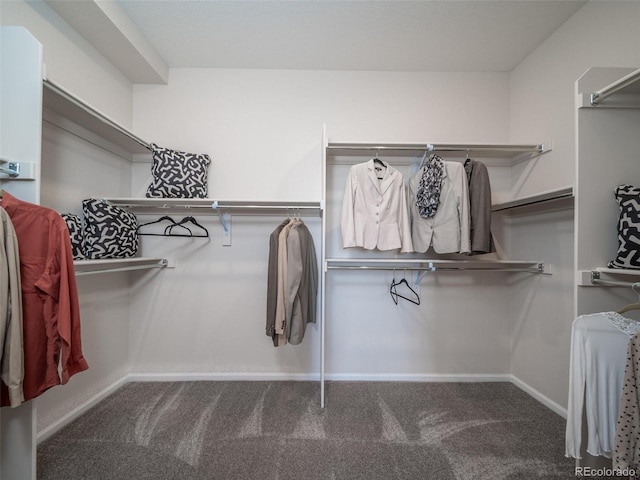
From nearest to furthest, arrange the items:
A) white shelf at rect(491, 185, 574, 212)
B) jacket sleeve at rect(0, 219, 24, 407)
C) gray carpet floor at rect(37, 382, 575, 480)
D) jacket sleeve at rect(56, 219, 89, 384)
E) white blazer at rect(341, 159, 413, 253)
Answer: jacket sleeve at rect(0, 219, 24, 407), jacket sleeve at rect(56, 219, 89, 384), gray carpet floor at rect(37, 382, 575, 480), white shelf at rect(491, 185, 574, 212), white blazer at rect(341, 159, 413, 253)

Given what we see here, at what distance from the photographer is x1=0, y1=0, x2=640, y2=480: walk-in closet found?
3.71 ft

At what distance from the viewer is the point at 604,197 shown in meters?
1.13

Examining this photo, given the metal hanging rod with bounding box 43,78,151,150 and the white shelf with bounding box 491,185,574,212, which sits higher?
the metal hanging rod with bounding box 43,78,151,150

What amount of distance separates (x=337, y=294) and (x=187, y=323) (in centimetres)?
135

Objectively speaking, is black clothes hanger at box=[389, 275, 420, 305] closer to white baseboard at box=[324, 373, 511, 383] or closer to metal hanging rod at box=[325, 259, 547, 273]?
metal hanging rod at box=[325, 259, 547, 273]

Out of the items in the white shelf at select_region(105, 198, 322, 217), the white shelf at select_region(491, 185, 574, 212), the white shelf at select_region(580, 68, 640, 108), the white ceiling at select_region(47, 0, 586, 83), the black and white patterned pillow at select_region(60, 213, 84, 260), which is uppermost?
the white ceiling at select_region(47, 0, 586, 83)

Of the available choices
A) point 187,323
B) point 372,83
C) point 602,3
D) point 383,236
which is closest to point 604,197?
point 383,236

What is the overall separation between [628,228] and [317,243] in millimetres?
1768

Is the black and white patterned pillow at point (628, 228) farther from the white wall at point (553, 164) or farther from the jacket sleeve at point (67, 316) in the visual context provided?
the jacket sleeve at point (67, 316)

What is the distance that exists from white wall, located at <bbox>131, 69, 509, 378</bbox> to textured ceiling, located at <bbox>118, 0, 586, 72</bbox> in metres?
0.13

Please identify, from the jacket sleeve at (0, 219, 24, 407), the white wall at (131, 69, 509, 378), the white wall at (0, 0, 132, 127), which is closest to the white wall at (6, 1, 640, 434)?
the white wall at (131, 69, 509, 378)

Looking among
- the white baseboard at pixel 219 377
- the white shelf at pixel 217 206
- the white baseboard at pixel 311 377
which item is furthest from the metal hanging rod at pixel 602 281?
the white baseboard at pixel 219 377

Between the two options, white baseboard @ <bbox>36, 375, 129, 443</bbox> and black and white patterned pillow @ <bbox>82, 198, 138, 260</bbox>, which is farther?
black and white patterned pillow @ <bbox>82, 198, 138, 260</bbox>

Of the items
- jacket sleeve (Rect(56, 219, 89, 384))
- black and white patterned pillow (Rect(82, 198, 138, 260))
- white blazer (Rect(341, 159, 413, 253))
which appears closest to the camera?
jacket sleeve (Rect(56, 219, 89, 384))
